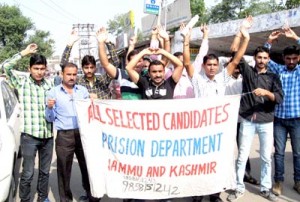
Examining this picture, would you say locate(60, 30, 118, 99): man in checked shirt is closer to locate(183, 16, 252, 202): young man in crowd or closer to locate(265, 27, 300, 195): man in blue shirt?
locate(183, 16, 252, 202): young man in crowd

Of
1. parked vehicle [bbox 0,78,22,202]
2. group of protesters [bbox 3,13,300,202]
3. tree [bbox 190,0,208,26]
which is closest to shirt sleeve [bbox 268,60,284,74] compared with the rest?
group of protesters [bbox 3,13,300,202]

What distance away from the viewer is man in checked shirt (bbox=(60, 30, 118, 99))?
4.50 metres

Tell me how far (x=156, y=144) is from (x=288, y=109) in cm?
189

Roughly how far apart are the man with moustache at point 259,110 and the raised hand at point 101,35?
1.70 metres

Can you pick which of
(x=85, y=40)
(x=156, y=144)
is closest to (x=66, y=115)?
(x=156, y=144)

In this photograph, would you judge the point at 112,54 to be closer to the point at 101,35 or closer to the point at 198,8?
the point at 101,35

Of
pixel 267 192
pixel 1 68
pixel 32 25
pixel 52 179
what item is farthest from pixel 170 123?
pixel 32 25

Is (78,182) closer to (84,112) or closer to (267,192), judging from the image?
(84,112)

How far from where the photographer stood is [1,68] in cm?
447

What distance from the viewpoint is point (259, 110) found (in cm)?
445

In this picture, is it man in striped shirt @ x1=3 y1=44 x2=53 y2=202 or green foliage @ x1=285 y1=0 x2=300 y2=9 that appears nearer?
man in striped shirt @ x1=3 y1=44 x2=53 y2=202

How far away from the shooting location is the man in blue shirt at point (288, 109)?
15.0 ft

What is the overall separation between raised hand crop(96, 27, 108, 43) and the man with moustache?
1.70 metres

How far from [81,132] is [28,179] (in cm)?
92
